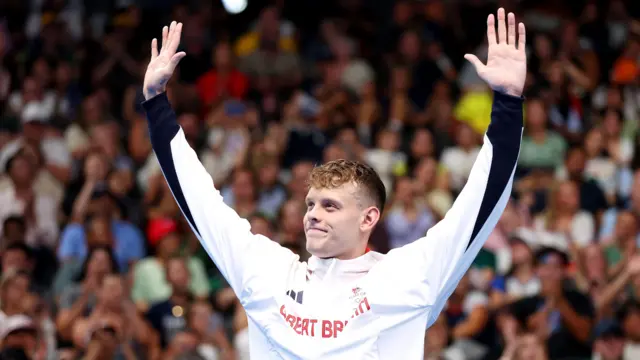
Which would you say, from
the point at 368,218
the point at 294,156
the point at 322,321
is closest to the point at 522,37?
the point at 368,218

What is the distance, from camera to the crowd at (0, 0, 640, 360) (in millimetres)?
9523

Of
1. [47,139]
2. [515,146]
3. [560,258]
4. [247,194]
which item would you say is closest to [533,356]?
[560,258]

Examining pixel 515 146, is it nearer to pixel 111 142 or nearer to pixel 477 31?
pixel 111 142

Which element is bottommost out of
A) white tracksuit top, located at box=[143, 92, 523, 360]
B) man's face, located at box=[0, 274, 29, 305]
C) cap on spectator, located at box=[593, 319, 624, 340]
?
cap on spectator, located at box=[593, 319, 624, 340]

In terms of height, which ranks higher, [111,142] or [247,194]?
[111,142]

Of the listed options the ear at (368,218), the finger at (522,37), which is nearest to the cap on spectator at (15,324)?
the ear at (368,218)

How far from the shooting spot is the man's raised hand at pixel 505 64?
449 cm

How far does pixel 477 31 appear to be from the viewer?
46.0 feet

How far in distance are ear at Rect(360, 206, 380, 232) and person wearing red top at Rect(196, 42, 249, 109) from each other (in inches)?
337

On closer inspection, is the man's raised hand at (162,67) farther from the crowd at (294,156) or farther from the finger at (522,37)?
the crowd at (294,156)

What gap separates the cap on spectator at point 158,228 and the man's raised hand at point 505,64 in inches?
266

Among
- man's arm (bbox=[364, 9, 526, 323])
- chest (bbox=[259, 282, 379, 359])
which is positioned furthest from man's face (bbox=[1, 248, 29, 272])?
man's arm (bbox=[364, 9, 526, 323])

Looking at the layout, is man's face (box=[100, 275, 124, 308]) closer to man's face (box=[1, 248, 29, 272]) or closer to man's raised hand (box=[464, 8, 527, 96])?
man's face (box=[1, 248, 29, 272])

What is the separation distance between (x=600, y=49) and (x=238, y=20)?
14.1 feet
